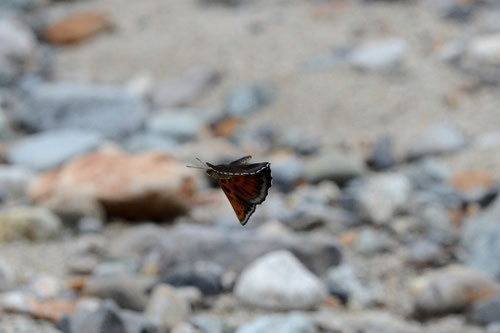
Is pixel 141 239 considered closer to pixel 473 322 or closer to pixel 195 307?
pixel 195 307

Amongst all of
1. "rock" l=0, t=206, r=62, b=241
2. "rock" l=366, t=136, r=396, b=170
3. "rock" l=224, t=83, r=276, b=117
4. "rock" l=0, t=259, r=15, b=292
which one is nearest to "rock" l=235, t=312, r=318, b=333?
"rock" l=0, t=259, r=15, b=292

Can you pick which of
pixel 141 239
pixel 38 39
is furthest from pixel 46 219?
pixel 38 39

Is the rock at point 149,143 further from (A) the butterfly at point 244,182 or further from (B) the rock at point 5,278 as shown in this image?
(A) the butterfly at point 244,182

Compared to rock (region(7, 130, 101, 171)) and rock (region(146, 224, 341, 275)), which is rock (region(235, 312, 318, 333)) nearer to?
rock (region(146, 224, 341, 275))

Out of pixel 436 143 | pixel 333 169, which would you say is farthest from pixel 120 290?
pixel 436 143

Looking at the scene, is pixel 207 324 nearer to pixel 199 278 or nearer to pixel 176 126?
pixel 199 278

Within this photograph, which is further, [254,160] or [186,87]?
[186,87]

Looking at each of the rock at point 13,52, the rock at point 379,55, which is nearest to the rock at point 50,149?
the rock at point 13,52
